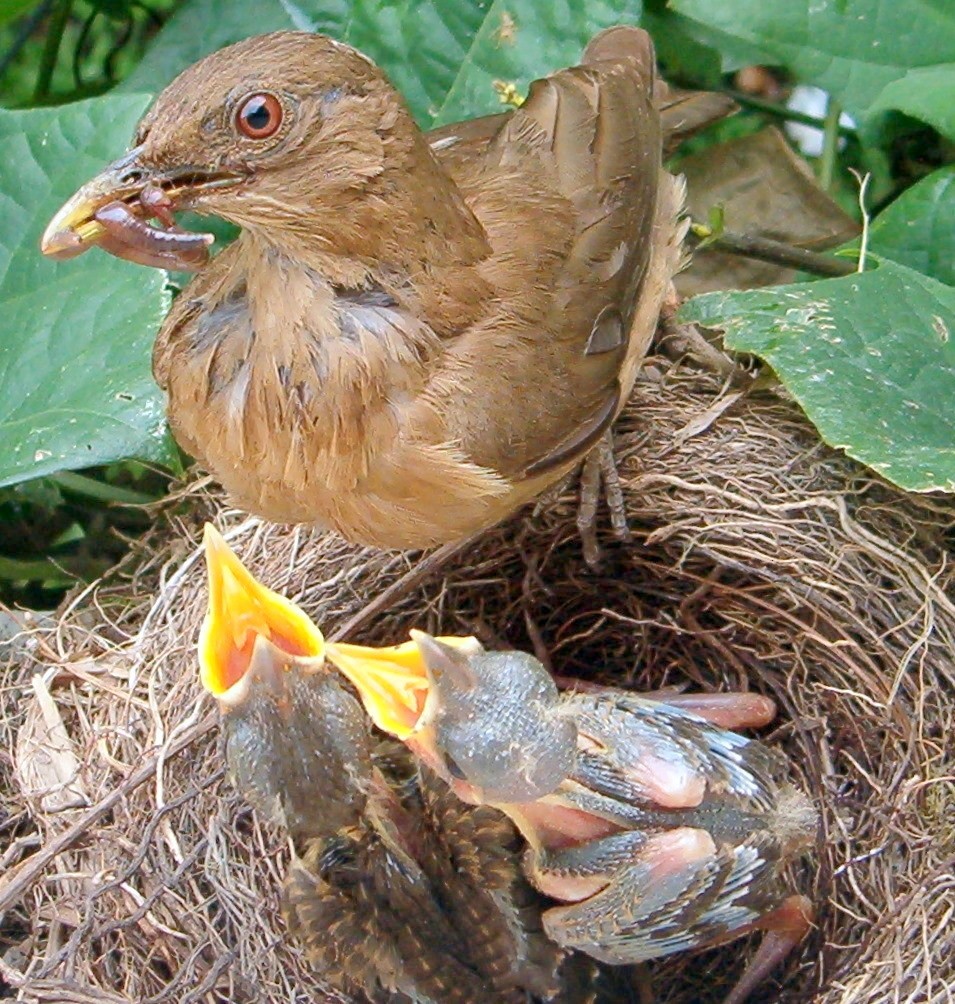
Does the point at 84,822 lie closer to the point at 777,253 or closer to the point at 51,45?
the point at 51,45

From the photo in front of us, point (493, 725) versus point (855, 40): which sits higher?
point (855, 40)

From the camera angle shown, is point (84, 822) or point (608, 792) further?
point (84, 822)

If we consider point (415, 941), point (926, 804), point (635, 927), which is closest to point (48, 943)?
point (415, 941)

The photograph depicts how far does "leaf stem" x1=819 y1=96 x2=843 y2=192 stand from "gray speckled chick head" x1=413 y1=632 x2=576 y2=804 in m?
1.32

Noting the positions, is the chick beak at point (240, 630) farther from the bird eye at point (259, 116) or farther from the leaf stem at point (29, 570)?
the leaf stem at point (29, 570)

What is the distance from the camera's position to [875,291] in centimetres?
240

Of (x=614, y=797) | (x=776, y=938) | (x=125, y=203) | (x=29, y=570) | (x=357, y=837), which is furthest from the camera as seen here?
(x=29, y=570)

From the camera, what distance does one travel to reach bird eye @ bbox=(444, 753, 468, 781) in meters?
2.02

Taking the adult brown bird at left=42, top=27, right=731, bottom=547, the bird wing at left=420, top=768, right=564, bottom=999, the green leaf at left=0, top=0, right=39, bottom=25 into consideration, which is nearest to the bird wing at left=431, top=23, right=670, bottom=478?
the adult brown bird at left=42, top=27, right=731, bottom=547

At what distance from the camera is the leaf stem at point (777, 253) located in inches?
107

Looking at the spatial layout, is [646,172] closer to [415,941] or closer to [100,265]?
[100,265]

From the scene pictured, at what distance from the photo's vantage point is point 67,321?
95.4 inches

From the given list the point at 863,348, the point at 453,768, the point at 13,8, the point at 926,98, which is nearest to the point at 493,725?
the point at 453,768

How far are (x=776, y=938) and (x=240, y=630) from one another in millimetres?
1183
